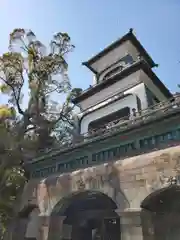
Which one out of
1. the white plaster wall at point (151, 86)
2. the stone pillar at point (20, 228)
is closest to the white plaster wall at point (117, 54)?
the white plaster wall at point (151, 86)

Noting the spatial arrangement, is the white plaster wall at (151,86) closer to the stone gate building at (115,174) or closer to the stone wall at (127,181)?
the stone gate building at (115,174)

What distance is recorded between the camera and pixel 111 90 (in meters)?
13.6

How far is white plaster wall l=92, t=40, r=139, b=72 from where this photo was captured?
15.2 meters

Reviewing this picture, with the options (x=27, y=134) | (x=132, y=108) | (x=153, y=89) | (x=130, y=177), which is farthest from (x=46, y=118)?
(x=130, y=177)

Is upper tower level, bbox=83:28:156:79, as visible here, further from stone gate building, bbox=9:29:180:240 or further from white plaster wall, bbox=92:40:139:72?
stone gate building, bbox=9:29:180:240

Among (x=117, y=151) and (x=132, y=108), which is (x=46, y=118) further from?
(x=117, y=151)

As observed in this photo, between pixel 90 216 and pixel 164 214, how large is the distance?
3.92 meters

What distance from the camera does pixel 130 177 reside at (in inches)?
294

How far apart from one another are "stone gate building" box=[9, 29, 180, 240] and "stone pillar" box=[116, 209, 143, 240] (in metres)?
0.03

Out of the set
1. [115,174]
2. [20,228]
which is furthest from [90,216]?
[115,174]

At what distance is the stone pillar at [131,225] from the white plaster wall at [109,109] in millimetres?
6116

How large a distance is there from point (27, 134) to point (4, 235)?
210 inches

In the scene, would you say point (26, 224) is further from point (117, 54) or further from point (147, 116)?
point (117, 54)

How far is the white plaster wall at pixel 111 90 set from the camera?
1268 cm
